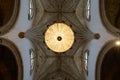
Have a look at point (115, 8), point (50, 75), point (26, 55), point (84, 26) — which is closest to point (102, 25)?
point (115, 8)

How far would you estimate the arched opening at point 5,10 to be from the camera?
17.6 meters

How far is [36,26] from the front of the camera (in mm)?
20328

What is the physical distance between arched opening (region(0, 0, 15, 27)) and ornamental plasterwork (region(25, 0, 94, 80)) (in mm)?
2248

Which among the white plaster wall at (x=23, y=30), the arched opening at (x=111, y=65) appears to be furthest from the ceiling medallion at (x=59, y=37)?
the arched opening at (x=111, y=65)

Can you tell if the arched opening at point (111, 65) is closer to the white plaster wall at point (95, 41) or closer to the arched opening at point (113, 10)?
the white plaster wall at point (95, 41)

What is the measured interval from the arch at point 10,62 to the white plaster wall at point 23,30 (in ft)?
0.93

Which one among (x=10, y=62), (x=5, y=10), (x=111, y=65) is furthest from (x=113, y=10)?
(x=10, y=62)

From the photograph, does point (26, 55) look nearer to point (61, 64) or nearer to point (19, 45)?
point (19, 45)

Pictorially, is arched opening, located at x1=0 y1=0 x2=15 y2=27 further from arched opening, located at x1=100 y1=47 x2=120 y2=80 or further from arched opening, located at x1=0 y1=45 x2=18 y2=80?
arched opening, located at x1=100 y1=47 x2=120 y2=80

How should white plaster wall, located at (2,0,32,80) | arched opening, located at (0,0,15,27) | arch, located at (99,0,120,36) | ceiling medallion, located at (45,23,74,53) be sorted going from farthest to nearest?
white plaster wall, located at (2,0,32,80) < arched opening, located at (0,0,15,27) < arch, located at (99,0,120,36) < ceiling medallion, located at (45,23,74,53)

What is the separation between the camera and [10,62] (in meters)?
17.8

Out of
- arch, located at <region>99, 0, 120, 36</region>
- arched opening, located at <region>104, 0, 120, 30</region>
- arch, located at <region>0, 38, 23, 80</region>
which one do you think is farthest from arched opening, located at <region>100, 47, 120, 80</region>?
arch, located at <region>0, 38, 23, 80</region>

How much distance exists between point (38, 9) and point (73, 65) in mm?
3661

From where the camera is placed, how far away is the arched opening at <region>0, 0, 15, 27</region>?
1762 centimetres
